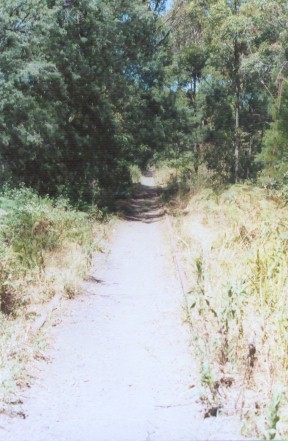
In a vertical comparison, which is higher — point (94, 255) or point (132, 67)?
point (132, 67)

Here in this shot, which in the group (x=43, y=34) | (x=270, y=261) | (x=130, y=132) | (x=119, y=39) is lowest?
(x=270, y=261)

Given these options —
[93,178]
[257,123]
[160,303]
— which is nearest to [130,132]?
[93,178]

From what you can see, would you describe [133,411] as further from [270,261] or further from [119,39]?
[119,39]

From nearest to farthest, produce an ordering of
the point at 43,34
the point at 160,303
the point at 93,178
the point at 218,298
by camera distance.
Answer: the point at 218,298 → the point at 160,303 → the point at 43,34 → the point at 93,178

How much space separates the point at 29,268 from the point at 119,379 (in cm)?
422

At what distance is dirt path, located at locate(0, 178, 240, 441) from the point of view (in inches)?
152

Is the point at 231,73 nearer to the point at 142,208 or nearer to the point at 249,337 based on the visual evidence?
the point at 142,208

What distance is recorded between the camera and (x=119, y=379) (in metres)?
4.88

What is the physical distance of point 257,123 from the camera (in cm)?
3275

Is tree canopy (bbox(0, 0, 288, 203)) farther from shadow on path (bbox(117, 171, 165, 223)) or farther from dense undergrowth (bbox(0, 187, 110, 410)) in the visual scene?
dense undergrowth (bbox(0, 187, 110, 410))

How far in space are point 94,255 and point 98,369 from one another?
664 cm

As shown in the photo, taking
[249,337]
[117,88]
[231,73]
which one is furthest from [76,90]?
[249,337]

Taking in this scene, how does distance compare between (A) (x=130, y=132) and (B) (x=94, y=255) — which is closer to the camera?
(B) (x=94, y=255)

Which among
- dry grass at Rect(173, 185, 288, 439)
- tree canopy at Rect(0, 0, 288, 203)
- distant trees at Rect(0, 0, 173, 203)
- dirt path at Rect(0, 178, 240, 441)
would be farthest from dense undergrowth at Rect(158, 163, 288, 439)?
tree canopy at Rect(0, 0, 288, 203)
